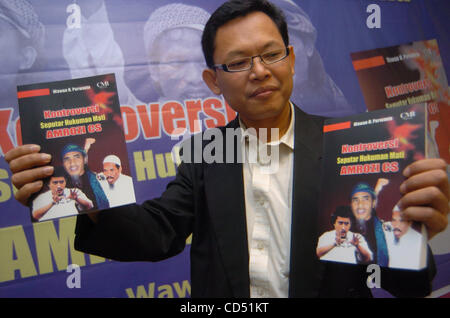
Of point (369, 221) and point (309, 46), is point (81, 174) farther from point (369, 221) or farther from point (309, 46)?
point (309, 46)

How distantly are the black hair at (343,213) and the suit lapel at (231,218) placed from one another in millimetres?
360

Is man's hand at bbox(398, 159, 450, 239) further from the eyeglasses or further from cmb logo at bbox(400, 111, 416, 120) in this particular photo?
the eyeglasses

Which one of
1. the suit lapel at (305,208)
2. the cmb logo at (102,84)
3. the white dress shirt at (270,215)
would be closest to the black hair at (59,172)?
the cmb logo at (102,84)

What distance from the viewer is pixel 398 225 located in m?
0.83

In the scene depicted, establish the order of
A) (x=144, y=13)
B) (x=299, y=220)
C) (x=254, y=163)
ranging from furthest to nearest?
(x=144, y=13)
(x=254, y=163)
(x=299, y=220)

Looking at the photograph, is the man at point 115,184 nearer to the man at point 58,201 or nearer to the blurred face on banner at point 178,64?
the man at point 58,201

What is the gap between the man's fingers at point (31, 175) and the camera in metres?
1.00

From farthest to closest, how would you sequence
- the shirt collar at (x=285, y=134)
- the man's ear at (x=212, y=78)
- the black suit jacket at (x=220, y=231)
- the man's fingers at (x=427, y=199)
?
1. the man's ear at (x=212, y=78)
2. the shirt collar at (x=285, y=134)
3. the black suit jacket at (x=220, y=231)
4. the man's fingers at (x=427, y=199)

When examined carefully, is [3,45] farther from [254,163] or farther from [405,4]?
[405,4]

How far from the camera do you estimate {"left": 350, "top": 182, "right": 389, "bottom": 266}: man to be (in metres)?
0.84

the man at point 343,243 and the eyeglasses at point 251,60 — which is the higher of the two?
the eyeglasses at point 251,60

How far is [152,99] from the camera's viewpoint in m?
2.17

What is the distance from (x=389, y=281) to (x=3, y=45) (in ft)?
7.35

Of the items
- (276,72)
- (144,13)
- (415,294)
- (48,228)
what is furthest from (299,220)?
(144,13)
